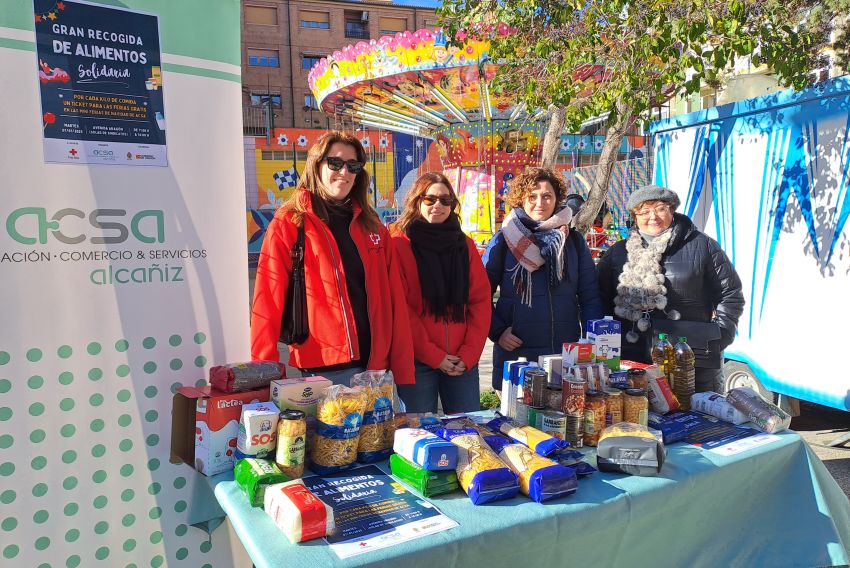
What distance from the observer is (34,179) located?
212cm

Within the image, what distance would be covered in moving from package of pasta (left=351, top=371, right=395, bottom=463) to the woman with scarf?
49.9 inches

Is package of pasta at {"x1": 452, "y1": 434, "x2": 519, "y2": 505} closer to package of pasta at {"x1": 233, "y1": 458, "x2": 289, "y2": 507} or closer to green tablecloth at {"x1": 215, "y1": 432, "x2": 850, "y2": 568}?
green tablecloth at {"x1": 215, "y1": 432, "x2": 850, "y2": 568}

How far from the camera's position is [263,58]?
108 ft

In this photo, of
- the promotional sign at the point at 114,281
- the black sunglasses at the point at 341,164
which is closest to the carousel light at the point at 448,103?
the black sunglasses at the point at 341,164

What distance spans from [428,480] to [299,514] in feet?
1.36

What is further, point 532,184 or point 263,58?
point 263,58

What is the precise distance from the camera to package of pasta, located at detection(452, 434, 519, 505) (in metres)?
1.70

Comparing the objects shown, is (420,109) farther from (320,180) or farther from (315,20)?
(315,20)

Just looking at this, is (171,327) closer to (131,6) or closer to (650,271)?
(131,6)

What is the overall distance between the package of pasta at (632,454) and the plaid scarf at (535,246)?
1.28m

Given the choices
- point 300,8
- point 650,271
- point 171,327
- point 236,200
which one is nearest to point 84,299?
point 171,327

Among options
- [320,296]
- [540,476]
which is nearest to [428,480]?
[540,476]

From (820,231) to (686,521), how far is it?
3.39m

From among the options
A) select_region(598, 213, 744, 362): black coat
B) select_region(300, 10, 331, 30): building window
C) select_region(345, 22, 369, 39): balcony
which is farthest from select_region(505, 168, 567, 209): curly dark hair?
select_region(345, 22, 369, 39): balcony
